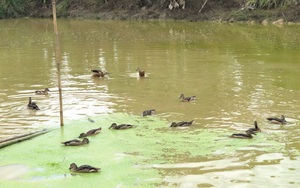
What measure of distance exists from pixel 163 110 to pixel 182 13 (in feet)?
104

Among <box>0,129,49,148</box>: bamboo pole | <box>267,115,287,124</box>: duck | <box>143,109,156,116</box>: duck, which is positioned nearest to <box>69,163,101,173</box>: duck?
<box>0,129,49,148</box>: bamboo pole

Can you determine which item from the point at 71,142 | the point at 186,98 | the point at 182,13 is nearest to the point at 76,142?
the point at 71,142

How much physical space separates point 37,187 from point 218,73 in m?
9.95

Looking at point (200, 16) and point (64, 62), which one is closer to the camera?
point (64, 62)

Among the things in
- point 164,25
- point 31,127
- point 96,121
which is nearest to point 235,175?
point 96,121

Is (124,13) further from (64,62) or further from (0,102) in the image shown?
(0,102)

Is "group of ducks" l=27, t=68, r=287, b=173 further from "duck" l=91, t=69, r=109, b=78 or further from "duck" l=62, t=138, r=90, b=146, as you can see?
"duck" l=91, t=69, r=109, b=78

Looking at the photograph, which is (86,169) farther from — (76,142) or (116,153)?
(76,142)

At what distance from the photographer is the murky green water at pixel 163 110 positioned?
762 cm

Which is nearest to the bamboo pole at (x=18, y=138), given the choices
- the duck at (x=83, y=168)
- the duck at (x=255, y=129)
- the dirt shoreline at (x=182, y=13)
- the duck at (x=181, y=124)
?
the duck at (x=83, y=168)

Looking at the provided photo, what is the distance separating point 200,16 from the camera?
40.8 m

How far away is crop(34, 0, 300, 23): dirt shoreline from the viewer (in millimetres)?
35781

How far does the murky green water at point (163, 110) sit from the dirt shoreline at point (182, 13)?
40.1ft

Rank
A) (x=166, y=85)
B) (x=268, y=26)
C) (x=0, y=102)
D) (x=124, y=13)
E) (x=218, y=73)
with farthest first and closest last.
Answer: (x=124, y=13) < (x=268, y=26) < (x=218, y=73) < (x=166, y=85) < (x=0, y=102)
